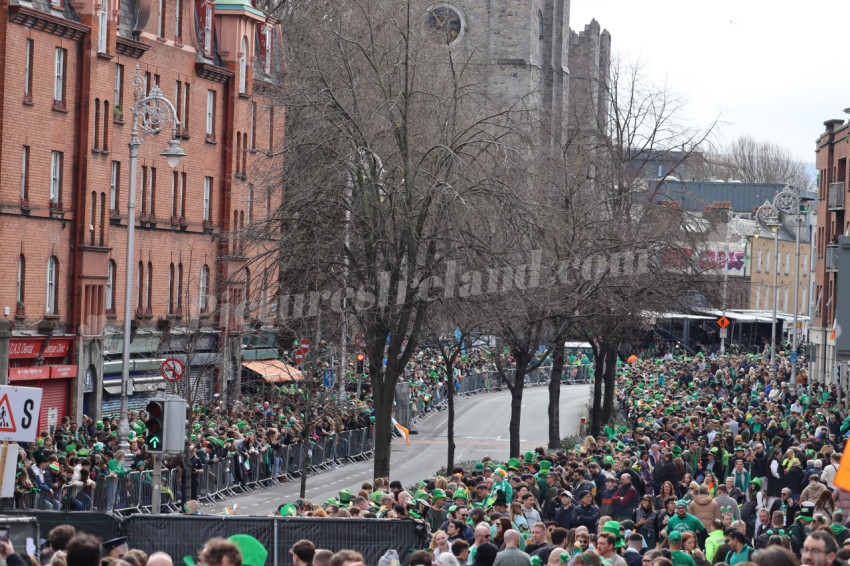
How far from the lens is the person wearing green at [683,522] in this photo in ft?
50.2

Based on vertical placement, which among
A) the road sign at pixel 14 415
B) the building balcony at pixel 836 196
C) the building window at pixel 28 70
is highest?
the building window at pixel 28 70

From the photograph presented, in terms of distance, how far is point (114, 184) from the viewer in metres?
38.6

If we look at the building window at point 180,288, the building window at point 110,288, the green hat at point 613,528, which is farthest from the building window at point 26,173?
the green hat at point 613,528

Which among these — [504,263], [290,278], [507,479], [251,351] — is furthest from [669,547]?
[251,351]

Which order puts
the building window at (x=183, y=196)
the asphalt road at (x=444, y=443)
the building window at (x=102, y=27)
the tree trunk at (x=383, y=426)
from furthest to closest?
the building window at (x=183, y=196), the building window at (x=102, y=27), the asphalt road at (x=444, y=443), the tree trunk at (x=383, y=426)

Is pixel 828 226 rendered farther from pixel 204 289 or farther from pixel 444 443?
pixel 204 289

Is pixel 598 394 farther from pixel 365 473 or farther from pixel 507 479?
pixel 507 479

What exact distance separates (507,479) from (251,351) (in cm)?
2932

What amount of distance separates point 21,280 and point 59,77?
5433 mm

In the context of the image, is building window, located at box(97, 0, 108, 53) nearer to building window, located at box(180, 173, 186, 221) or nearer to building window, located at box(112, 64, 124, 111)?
building window, located at box(112, 64, 124, 111)

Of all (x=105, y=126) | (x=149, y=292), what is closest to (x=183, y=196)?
(x=149, y=292)

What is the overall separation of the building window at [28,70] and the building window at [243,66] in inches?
512

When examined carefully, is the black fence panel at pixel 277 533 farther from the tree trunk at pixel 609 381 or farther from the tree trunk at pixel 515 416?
the tree trunk at pixel 609 381

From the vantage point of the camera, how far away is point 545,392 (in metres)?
62.2
